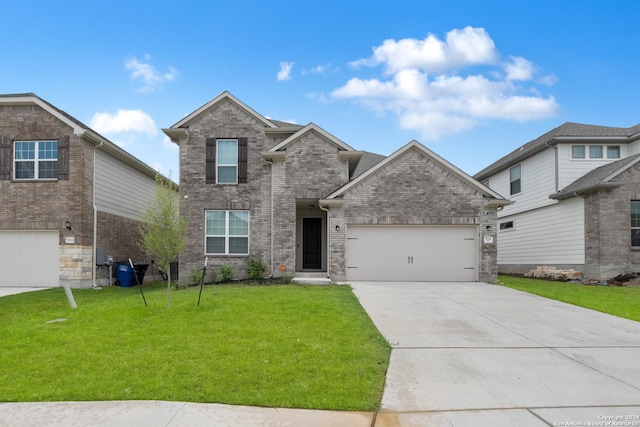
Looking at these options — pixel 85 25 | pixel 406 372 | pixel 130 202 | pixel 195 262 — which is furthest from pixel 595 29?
Answer: pixel 130 202

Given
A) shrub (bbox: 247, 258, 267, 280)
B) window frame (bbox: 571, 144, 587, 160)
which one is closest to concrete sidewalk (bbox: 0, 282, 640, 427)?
shrub (bbox: 247, 258, 267, 280)

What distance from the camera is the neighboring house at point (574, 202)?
16.7m

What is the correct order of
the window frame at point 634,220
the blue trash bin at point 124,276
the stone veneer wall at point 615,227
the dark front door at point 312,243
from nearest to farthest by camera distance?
the stone veneer wall at point 615,227, the window frame at point 634,220, the blue trash bin at point 124,276, the dark front door at point 312,243

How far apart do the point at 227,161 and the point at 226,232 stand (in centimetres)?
281

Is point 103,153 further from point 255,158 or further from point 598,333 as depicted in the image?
point 598,333

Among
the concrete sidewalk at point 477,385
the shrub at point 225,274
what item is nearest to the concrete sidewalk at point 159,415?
the concrete sidewalk at point 477,385

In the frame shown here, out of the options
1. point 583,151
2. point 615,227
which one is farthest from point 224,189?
point 583,151

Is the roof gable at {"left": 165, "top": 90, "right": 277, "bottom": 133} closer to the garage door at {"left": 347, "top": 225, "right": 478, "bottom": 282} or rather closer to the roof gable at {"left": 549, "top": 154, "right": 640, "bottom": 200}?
the garage door at {"left": 347, "top": 225, "right": 478, "bottom": 282}

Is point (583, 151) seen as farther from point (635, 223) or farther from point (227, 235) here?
point (227, 235)

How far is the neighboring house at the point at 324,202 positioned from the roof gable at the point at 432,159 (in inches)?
1.5

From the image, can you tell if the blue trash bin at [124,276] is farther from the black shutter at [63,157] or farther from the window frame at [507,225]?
the window frame at [507,225]

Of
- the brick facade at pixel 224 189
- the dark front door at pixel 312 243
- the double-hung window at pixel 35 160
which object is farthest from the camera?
the dark front door at pixel 312 243

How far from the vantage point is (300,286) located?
44.9 feet

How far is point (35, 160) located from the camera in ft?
51.6
